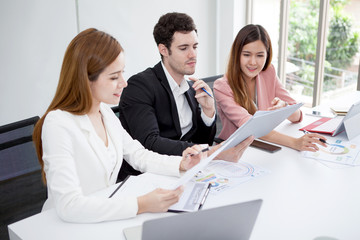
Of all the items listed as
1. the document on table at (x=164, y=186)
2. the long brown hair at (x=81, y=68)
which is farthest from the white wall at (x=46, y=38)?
Result: the document on table at (x=164, y=186)

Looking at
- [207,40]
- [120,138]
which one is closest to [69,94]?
[120,138]

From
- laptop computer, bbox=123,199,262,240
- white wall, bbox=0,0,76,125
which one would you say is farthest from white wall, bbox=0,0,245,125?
laptop computer, bbox=123,199,262,240

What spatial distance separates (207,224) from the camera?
2.66 ft

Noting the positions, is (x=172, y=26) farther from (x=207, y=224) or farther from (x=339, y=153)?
(x=207, y=224)

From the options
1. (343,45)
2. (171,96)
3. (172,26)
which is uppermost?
(172,26)

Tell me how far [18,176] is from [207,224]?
2.88 ft

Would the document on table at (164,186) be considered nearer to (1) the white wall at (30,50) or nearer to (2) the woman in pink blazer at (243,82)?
(2) the woman in pink blazer at (243,82)

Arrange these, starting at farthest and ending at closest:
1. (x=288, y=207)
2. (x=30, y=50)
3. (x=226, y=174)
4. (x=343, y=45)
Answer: (x=343, y=45)
(x=30, y=50)
(x=226, y=174)
(x=288, y=207)

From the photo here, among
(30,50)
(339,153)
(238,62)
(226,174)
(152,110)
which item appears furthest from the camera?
(30,50)

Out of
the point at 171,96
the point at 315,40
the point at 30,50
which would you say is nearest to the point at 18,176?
the point at 171,96

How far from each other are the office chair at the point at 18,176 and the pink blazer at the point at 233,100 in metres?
1.02

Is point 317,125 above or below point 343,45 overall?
below

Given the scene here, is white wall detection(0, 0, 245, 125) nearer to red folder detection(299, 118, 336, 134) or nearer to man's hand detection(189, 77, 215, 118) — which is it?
man's hand detection(189, 77, 215, 118)

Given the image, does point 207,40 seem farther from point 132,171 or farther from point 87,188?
point 87,188
